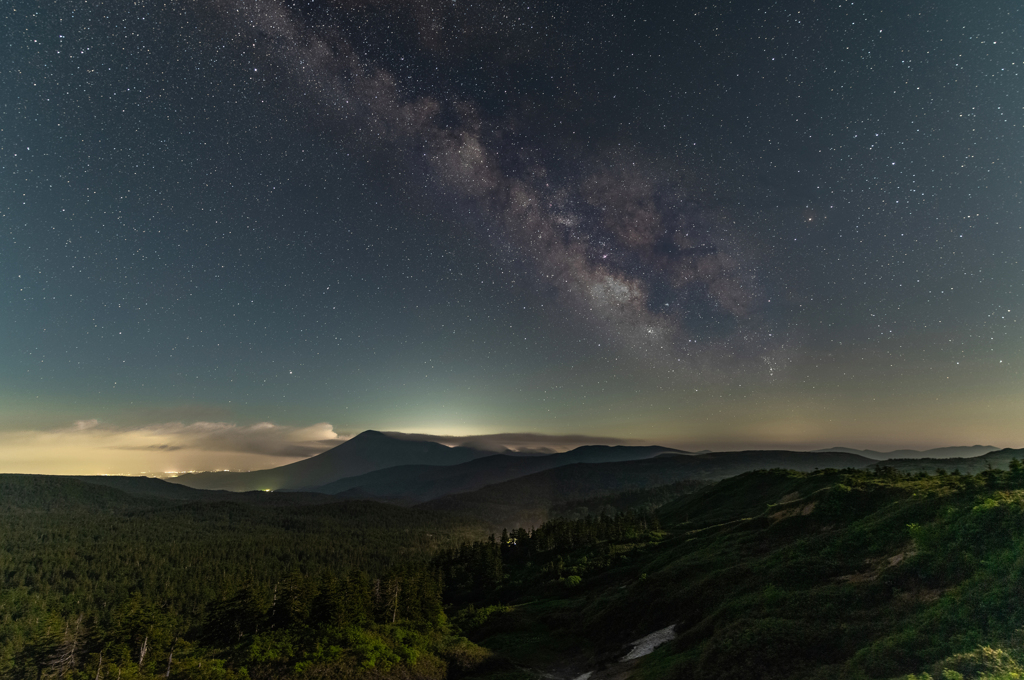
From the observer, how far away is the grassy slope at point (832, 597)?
24.7m

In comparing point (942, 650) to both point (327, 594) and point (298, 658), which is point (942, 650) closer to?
point (298, 658)

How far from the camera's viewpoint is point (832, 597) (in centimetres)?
3453

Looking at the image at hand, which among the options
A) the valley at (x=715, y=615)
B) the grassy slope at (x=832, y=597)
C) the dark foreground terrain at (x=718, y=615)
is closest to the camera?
the grassy slope at (x=832, y=597)

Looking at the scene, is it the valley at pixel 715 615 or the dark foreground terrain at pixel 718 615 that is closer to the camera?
the dark foreground terrain at pixel 718 615

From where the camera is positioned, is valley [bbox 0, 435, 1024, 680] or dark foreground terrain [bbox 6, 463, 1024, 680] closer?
dark foreground terrain [bbox 6, 463, 1024, 680]

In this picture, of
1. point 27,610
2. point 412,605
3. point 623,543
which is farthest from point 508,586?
point 27,610

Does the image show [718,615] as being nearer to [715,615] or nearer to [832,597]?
[715,615]

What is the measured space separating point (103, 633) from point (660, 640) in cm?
8996

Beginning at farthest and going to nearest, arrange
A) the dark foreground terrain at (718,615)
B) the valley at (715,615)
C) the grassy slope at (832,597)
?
the valley at (715,615), the dark foreground terrain at (718,615), the grassy slope at (832,597)

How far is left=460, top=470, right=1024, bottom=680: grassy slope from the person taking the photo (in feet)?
81.1

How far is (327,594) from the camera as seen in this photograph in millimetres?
59219

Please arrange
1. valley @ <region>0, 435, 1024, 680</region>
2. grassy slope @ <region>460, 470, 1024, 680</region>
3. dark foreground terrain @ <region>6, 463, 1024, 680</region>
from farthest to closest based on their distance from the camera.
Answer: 1. valley @ <region>0, 435, 1024, 680</region>
2. dark foreground terrain @ <region>6, 463, 1024, 680</region>
3. grassy slope @ <region>460, 470, 1024, 680</region>

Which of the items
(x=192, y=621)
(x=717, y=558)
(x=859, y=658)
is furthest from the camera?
(x=192, y=621)

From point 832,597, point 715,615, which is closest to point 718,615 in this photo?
point 715,615
